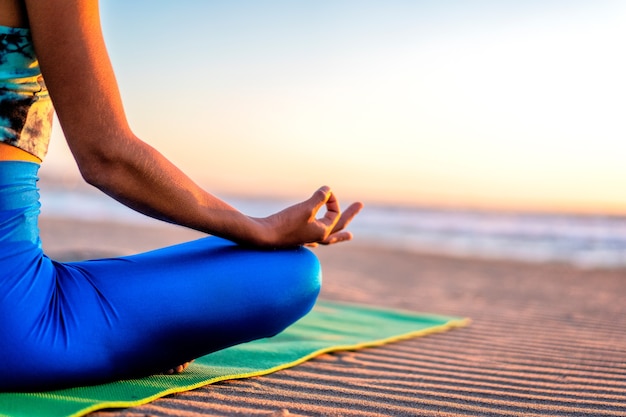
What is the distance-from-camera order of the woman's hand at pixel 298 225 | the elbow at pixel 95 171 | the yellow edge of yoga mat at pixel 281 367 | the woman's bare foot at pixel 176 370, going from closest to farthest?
the elbow at pixel 95 171 < the yellow edge of yoga mat at pixel 281 367 < the woman's hand at pixel 298 225 < the woman's bare foot at pixel 176 370

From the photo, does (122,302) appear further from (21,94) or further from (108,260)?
(21,94)

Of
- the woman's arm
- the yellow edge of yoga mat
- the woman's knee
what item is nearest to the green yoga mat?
the yellow edge of yoga mat

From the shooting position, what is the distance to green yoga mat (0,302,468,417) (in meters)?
1.89

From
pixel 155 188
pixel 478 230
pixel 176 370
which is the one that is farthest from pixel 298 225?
pixel 478 230

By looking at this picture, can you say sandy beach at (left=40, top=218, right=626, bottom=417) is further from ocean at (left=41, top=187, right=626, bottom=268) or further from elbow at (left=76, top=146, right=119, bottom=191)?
ocean at (left=41, top=187, right=626, bottom=268)

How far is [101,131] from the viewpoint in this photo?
1.71 metres

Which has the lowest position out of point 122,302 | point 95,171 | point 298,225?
point 122,302

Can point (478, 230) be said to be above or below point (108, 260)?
below

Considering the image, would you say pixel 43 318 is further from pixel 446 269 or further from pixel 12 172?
pixel 446 269

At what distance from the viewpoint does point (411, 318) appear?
4457 millimetres

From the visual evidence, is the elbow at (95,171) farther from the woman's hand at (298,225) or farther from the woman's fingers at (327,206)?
the woman's fingers at (327,206)

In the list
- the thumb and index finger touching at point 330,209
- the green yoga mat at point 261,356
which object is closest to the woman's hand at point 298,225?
the thumb and index finger touching at point 330,209

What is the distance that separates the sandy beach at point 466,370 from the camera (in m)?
2.19

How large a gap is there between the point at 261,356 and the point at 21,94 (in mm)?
1535
